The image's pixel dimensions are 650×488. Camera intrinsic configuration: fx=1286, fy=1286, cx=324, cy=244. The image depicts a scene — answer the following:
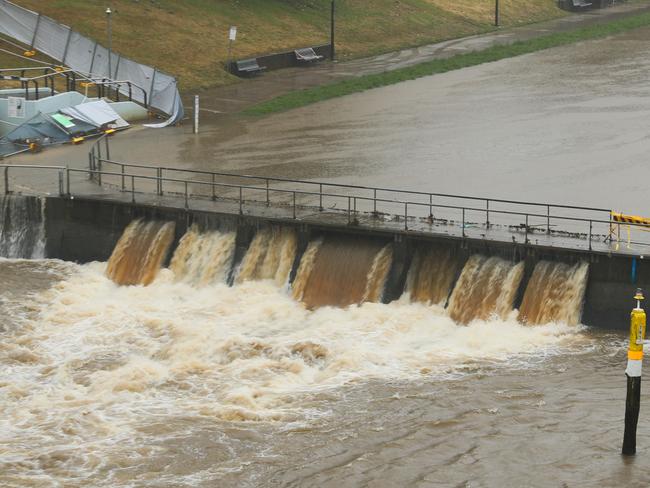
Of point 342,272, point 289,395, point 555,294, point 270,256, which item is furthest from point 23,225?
point 555,294

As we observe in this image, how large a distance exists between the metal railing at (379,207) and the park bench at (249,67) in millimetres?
17429

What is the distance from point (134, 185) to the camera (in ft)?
130

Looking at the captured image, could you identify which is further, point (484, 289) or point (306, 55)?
point (306, 55)

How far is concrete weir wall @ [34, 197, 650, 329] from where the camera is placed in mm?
29844

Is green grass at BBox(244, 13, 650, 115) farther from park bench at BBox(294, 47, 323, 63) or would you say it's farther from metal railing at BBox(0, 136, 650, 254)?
metal railing at BBox(0, 136, 650, 254)

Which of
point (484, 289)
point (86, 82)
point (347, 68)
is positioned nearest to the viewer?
point (484, 289)

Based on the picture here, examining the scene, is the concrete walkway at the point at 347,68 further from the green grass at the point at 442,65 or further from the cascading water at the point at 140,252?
the cascading water at the point at 140,252

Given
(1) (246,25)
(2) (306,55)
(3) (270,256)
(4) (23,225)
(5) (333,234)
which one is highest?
(1) (246,25)

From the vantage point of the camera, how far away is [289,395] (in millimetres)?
26734

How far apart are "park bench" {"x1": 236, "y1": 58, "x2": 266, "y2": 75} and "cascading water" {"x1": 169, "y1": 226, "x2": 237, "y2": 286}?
25.5 m

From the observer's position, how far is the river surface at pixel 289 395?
2309 centimetres

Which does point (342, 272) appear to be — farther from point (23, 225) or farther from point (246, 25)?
point (246, 25)

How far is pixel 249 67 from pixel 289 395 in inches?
1409

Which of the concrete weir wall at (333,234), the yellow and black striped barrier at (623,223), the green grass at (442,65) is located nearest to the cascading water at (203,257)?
the concrete weir wall at (333,234)
